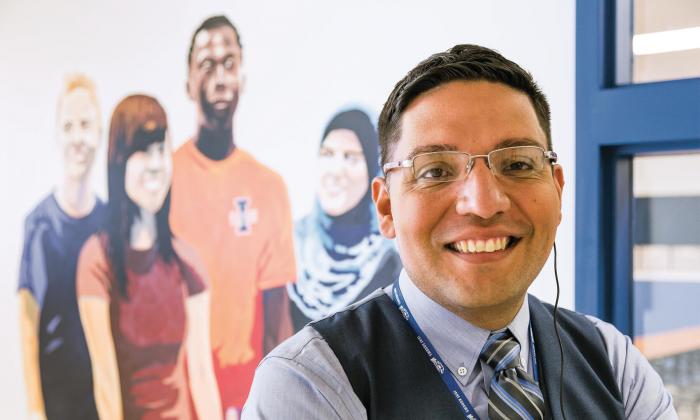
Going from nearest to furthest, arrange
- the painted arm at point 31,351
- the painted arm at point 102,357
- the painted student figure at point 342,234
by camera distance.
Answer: the painted student figure at point 342,234, the painted arm at point 102,357, the painted arm at point 31,351

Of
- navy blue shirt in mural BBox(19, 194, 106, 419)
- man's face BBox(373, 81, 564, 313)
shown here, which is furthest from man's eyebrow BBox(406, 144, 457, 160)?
navy blue shirt in mural BBox(19, 194, 106, 419)

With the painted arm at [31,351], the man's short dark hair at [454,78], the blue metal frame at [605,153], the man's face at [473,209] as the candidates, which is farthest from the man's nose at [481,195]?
the painted arm at [31,351]

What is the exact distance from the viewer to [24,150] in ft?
10.4

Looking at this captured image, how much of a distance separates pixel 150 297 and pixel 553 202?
6.00 ft

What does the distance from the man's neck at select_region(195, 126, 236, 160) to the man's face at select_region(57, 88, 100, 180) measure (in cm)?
50

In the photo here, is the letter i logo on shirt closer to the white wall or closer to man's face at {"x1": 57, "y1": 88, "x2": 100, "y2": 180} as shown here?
the white wall

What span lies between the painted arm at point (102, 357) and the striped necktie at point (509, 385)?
1.90 m

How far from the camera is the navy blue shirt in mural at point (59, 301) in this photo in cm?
294

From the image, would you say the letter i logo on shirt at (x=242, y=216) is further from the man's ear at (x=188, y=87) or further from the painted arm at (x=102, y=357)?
the painted arm at (x=102, y=357)

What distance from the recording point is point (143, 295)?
9.11 feet

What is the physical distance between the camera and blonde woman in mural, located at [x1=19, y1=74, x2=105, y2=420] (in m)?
2.94

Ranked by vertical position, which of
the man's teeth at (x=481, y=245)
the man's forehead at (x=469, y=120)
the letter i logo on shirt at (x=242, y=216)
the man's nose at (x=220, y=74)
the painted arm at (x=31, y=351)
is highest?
the man's nose at (x=220, y=74)

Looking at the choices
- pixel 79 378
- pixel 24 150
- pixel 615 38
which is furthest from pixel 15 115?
pixel 615 38

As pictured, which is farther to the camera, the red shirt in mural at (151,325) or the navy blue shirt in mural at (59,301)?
the navy blue shirt in mural at (59,301)
